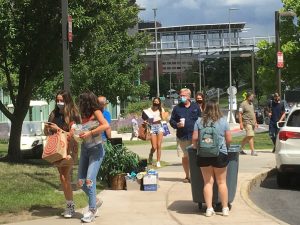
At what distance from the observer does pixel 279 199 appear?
9.96 metres

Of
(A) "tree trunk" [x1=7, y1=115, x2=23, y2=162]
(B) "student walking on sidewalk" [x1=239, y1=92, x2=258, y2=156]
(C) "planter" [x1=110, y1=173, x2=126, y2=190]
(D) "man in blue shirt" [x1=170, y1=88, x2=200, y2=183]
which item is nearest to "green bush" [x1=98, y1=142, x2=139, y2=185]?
(C) "planter" [x1=110, y1=173, x2=126, y2=190]

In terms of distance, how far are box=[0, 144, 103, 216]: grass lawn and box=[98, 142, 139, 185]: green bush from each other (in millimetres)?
273

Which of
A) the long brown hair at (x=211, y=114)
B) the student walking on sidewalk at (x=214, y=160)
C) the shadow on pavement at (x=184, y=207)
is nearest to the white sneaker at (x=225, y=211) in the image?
the student walking on sidewalk at (x=214, y=160)

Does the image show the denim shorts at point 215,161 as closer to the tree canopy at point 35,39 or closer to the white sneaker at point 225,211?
the white sneaker at point 225,211

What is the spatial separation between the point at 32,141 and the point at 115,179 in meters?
9.72

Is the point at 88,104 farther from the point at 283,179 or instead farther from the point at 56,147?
the point at 283,179

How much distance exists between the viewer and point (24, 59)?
13.8 meters

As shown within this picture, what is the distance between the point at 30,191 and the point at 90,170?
→ 7.58 ft

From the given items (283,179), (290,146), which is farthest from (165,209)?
(283,179)

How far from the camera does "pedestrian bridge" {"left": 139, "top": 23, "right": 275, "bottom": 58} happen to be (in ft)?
273

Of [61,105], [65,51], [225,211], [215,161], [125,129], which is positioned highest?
[65,51]

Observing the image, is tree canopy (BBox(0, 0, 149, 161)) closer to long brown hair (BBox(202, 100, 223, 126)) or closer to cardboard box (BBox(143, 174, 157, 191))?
cardboard box (BBox(143, 174, 157, 191))

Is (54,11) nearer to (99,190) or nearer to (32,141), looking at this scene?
(99,190)

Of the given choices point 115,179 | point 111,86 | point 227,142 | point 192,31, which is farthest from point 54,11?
point 192,31
